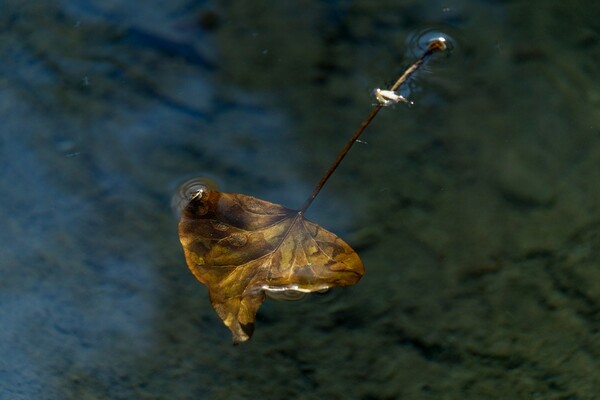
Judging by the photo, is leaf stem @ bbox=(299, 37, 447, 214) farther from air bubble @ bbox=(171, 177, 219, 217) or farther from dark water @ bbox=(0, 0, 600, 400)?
air bubble @ bbox=(171, 177, 219, 217)

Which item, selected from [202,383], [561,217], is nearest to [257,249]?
[202,383]

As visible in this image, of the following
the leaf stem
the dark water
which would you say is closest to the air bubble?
the dark water

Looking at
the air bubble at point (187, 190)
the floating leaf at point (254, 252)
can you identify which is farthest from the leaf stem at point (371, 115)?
the air bubble at point (187, 190)

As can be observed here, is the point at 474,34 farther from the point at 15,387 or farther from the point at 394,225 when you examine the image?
the point at 15,387

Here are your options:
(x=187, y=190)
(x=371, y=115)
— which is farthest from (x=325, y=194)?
(x=187, y=190)

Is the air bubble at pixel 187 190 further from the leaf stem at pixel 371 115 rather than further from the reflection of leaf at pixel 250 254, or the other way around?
the leaf stem at pixel 371 115

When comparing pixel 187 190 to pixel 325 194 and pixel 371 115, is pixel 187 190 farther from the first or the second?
pixel 371 115
